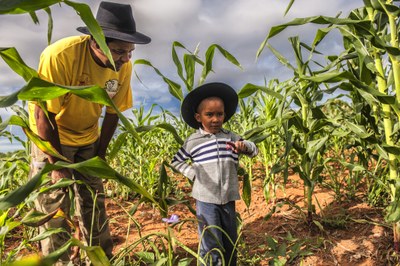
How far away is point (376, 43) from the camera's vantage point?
1726 millimetres

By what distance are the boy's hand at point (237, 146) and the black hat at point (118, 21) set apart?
812 millimetres

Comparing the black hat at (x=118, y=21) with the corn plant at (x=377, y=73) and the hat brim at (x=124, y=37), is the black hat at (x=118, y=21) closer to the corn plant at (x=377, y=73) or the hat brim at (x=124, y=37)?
the hat brim at (x=124, y=37)

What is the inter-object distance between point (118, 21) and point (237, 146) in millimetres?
1095

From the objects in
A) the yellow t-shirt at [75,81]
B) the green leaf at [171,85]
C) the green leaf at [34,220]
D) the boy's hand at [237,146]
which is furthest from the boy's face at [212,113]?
the green leaf at [34,220]

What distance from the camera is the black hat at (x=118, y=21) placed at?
203 centimetres

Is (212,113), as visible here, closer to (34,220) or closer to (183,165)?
(183,165)

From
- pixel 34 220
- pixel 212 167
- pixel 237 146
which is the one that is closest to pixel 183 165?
pixel 212 167

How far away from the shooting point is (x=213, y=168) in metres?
1.91

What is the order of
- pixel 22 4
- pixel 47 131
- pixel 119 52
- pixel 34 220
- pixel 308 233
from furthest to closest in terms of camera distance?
pixel 308 233, pixel 119 52, pixel 47 131, pixel 34 220, pixel 22 4

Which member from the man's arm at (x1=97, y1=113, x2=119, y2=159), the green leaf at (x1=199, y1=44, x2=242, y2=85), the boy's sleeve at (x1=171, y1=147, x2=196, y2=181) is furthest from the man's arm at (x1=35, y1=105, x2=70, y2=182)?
the green leaf at (x1=199, y1=44, x2=242, y2=85)

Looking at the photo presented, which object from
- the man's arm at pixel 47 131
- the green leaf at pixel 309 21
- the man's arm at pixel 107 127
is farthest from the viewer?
the man's arm at pixel 107 127

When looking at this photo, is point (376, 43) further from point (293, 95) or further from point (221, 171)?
point (221, 171)

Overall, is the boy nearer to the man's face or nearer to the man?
the man's face

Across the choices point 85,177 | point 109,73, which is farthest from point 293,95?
point 85,177
